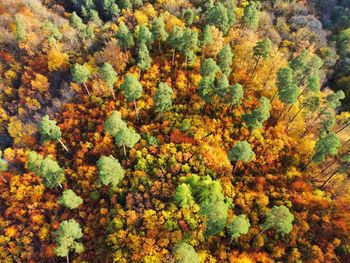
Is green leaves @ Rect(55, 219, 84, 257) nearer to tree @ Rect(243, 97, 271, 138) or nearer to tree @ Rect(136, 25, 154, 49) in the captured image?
tree @ Rect(243, 97, 271, 138)

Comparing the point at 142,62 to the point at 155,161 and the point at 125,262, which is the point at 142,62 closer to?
the point at 155,161

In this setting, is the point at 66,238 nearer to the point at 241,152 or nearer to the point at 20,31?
the point at 241,152

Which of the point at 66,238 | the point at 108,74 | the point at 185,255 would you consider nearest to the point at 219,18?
the point at 108,74

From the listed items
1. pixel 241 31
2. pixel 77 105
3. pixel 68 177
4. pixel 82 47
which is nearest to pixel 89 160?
pixel 68 177

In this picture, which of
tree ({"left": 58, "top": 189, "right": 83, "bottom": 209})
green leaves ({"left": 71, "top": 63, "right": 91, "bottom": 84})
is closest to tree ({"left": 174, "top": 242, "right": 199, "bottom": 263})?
tree ({"left": 58, "top": 189, "right": 83, "bottom": 209})

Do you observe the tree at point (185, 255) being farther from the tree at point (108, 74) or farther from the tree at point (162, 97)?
the tree at point (108, 74)

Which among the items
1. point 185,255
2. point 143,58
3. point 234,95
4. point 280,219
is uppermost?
point 234,95
